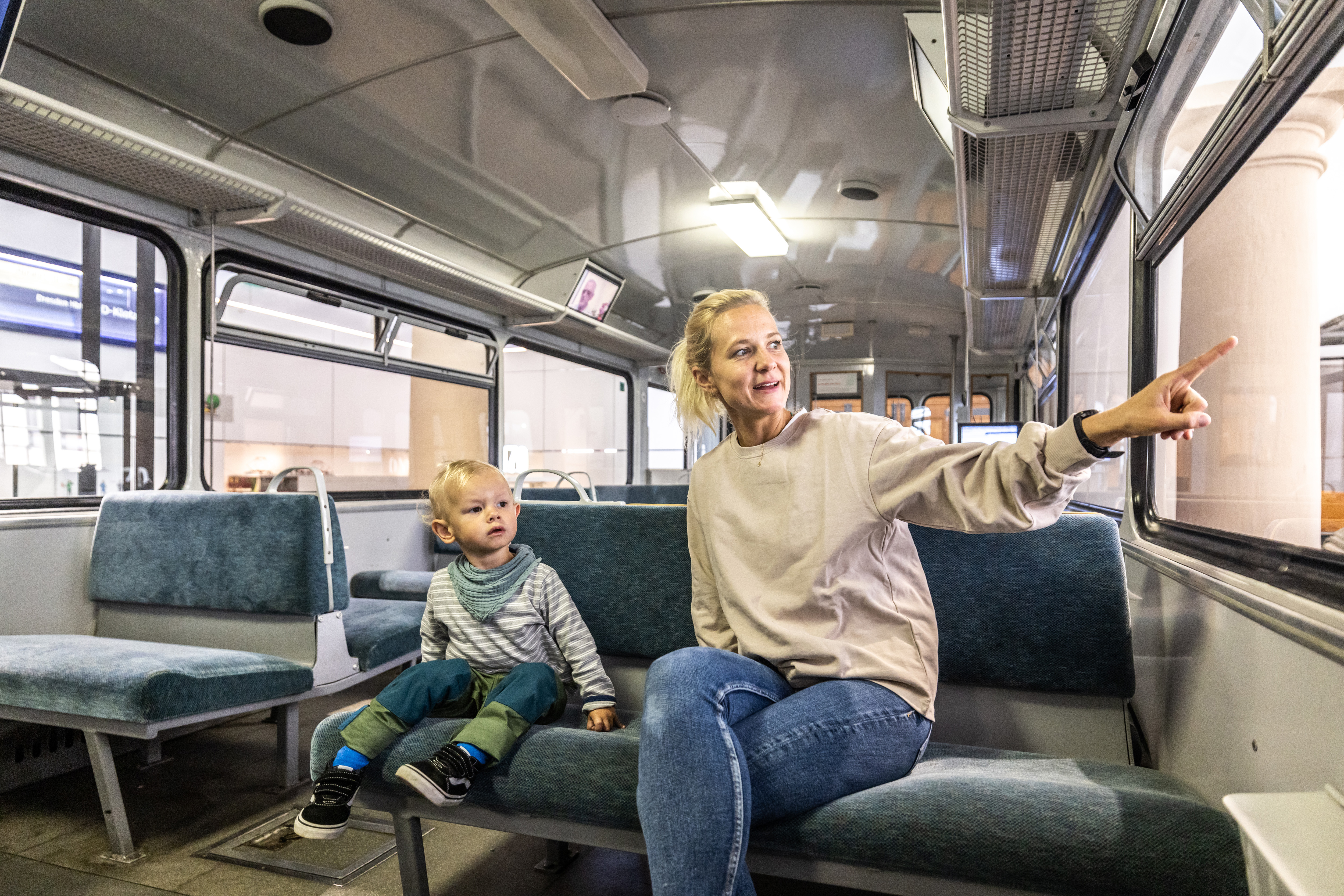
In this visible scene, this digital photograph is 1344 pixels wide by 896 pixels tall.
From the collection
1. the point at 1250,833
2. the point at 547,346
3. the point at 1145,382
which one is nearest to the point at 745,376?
the point at 1250,833

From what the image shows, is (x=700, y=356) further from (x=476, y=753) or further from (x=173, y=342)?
(x=173, y=342)

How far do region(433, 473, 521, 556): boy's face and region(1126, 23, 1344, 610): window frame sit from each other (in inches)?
64.6

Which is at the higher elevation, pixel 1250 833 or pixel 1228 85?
pixel 1228 85

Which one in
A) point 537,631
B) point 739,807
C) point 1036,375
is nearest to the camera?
point 739,807

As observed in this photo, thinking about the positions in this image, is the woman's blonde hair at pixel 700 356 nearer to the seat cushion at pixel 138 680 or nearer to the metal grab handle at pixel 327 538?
the metal grab handle at pixel 327 538

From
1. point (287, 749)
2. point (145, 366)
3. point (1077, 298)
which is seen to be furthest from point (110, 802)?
point (1077, 298)

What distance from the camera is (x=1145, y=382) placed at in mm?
2479

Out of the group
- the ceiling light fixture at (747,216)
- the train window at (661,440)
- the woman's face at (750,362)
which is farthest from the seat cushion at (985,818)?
the train window at (661,440)

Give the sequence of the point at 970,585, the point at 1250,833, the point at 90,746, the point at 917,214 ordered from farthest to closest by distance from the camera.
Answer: the point at 917,214 → the point at 90,746 → the point at 970,585 → the point at 1250,833

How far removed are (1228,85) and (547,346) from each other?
580 cm

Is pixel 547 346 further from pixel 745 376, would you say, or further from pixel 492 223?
pixel 745 376

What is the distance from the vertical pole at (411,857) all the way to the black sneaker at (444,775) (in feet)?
0.56

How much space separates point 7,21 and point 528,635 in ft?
7.34

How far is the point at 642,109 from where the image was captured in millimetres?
3654
